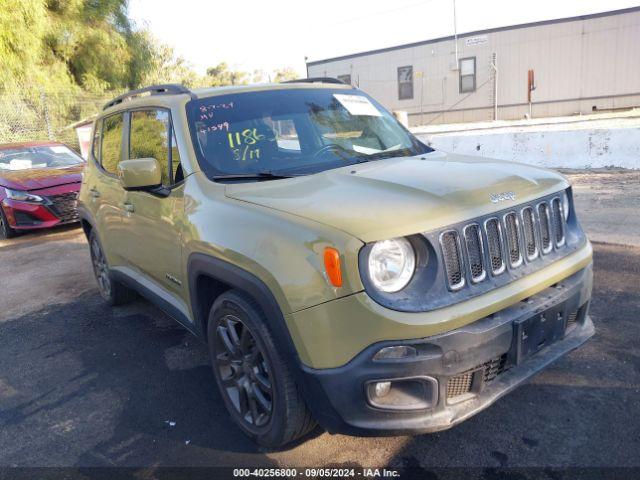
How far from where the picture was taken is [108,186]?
442 centimetres

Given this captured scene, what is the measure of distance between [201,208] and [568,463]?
226cm

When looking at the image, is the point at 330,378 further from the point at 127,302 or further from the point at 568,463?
the point at 127,302

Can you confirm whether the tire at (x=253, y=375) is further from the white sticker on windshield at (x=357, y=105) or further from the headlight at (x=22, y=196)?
the headlight at (x=22, y=196)

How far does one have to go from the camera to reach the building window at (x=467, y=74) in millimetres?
24203

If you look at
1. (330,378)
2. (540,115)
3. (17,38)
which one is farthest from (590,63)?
(330,378)

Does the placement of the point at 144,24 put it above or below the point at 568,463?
above

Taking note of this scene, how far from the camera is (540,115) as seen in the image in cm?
2328

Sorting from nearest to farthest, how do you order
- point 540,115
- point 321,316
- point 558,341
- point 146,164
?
point 321,316, point 558,341, point 146,164, point 540,115

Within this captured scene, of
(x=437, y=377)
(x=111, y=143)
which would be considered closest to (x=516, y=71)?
(x=111, y=143)

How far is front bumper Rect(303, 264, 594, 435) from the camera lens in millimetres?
2205

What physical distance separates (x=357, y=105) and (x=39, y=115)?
1543 cm

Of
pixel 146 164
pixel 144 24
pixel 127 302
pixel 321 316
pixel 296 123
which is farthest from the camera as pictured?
pixel 144 24

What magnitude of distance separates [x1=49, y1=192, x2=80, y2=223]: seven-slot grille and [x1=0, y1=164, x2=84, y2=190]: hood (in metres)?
0.21

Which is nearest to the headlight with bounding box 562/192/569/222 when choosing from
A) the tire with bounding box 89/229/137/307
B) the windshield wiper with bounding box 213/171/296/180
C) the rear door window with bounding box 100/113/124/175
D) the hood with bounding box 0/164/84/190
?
the windshield wiper with bounding box 213/171/296/180
